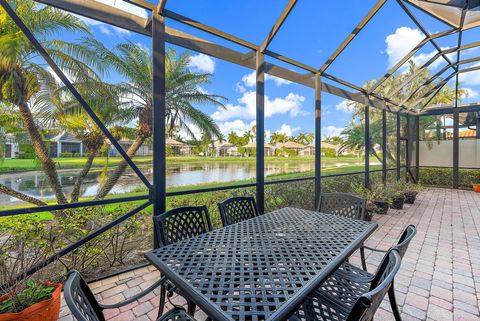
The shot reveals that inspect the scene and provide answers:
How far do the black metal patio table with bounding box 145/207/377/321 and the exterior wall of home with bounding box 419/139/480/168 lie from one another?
32.6ft

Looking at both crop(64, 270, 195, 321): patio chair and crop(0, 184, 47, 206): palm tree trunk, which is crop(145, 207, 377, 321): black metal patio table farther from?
crop(0, 184, 47, 206): palm tree trunk

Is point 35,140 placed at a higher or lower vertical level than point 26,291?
higher

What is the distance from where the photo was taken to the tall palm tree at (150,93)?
185 inches

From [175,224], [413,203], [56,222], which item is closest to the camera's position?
[175,224]

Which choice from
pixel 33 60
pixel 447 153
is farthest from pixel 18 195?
pixel 447 153

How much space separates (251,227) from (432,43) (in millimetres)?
6355

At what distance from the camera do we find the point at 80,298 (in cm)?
100

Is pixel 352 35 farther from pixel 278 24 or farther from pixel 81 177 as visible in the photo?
pixel 81 177

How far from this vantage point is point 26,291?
1.72 meters

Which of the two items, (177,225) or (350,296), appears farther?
(177,225)

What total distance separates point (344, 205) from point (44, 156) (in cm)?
477

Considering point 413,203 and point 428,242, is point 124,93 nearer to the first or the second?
point 428,242

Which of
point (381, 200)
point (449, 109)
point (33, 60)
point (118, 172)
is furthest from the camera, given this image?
point (449, 109)

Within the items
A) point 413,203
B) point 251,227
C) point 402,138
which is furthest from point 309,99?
point 402,138
